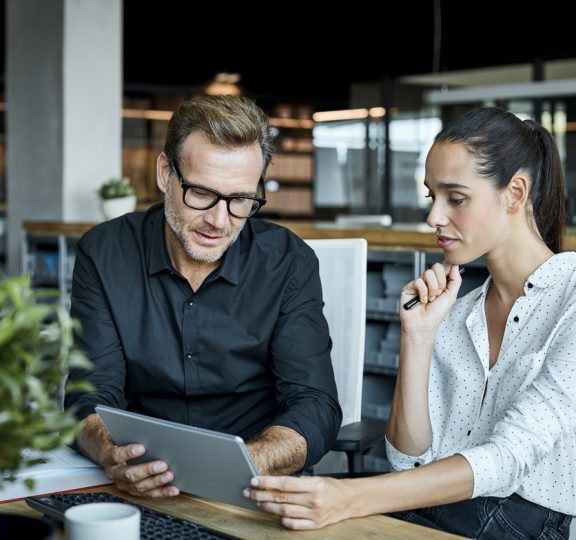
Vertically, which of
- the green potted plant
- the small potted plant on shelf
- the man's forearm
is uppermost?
the small potted plant on shelf

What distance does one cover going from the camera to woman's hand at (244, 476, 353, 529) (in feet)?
4.13

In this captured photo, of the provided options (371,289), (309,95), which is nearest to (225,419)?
(371,289)

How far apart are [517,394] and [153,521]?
0.78 m

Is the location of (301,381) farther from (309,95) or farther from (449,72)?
(309,95)

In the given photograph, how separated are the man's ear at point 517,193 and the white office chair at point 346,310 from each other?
54 cm

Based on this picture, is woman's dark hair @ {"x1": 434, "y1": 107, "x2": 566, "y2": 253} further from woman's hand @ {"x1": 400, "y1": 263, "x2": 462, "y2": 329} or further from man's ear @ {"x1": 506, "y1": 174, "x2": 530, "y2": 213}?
woman's hand @ {"x1": 400, "y1": 263, "x2": 462, "y2": 329}

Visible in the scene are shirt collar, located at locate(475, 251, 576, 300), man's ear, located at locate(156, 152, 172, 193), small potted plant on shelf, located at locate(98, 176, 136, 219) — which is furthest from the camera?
small potted plant on shelf, located at locate(98, 176, 136, 219)

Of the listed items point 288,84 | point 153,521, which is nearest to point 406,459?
point 153,521

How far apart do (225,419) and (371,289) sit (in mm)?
1769

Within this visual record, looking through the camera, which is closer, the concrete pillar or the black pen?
the black pen

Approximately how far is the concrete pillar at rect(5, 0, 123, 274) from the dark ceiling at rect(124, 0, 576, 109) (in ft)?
8.74

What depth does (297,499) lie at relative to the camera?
4.15ft

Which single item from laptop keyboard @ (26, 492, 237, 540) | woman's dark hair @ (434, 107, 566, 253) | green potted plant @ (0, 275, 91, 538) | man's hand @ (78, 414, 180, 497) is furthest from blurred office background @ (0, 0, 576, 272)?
green potted plant @ (0, 275, 91, 538)

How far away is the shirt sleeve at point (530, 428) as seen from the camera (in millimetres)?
1486
